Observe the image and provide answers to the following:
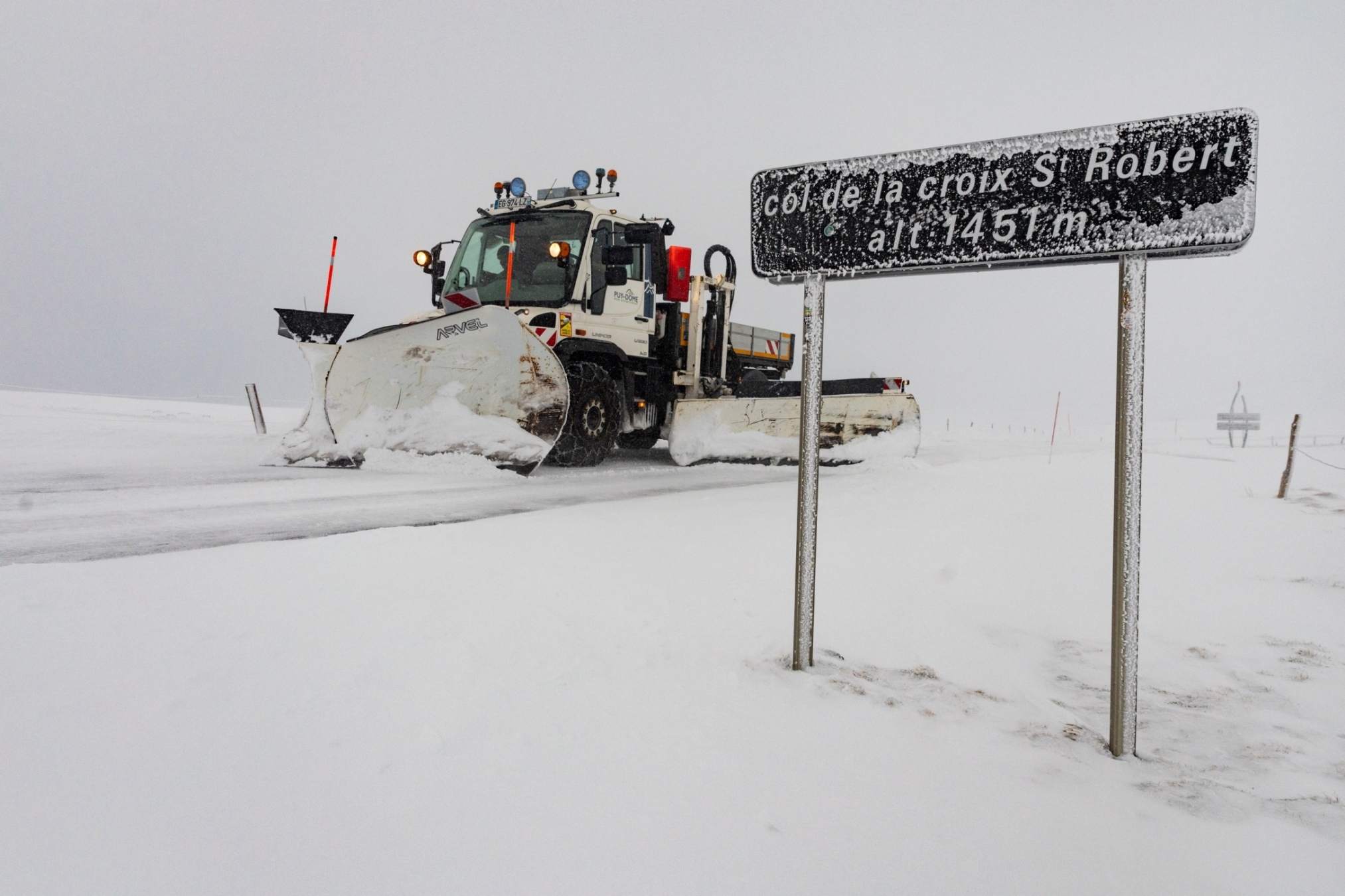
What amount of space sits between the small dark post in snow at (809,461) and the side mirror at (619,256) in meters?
5.79

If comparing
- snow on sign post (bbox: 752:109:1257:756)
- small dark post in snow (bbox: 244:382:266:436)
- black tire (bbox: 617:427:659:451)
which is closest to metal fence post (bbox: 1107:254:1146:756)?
snow on sign post (bbox: 752:109:1257:756)

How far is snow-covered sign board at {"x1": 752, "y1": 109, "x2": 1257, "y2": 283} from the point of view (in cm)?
198

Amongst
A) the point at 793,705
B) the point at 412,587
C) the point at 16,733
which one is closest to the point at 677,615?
the point at 793,705

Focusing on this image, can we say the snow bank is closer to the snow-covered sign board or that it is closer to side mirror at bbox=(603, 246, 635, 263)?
side mirror at bbox=(603, 246, 635, 263)

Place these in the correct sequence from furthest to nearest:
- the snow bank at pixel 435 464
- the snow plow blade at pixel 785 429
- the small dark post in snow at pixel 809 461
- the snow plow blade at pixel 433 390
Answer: the snow plow blade at pixel 785 429 < the snow bank at pixel 435 464 < the snow plow blade at pixel 433 390 < the small dark post in snow at pixel 809 461

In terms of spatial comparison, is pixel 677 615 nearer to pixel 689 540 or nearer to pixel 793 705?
pixel 793 705

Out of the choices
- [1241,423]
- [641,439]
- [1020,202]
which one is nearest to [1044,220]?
[1020,202]

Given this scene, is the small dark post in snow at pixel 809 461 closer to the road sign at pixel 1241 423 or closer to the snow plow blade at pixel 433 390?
the snow plow blade at pixel 433 390

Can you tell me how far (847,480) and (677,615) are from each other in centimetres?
533

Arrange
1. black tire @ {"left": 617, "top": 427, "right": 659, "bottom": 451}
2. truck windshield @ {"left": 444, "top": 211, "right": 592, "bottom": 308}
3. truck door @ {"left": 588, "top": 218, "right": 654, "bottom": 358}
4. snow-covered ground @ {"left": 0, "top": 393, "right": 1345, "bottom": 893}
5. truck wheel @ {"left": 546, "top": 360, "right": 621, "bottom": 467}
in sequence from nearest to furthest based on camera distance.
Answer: snow-covered ground @ {"left": 0, "top": 393, "right": 1345, "bottom": 893}, truck wheel @ {"left": 546, "top": 360, "right": 621, "bottom": 467}, truck windshield @ {"left": 444, "top": 211, "right": 592, "bottom": 308}, truck door @ {"left": 588, "top": 218, "right": 654, "bottom": 358}, black tire @ {"left": 617, "top": 427, "right": 659, "bottom": 451}

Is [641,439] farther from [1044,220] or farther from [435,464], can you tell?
[1044,220]

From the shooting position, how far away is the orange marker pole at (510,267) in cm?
805

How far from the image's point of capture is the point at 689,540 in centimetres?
449

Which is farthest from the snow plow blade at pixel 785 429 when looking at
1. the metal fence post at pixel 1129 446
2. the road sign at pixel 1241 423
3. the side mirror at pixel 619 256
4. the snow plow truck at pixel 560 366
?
the road sign at pixel 1241 423
